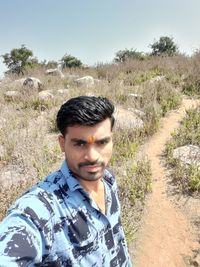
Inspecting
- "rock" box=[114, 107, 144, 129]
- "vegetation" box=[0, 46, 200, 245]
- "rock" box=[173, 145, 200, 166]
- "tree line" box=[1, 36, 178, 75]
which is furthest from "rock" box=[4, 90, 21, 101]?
"tree line" box=[1, 36, 178, 75]

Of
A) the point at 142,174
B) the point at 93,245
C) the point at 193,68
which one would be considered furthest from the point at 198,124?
the point at 93,245

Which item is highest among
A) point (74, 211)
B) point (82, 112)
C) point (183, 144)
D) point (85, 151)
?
point (82, 112)

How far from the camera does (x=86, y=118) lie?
1770 mm

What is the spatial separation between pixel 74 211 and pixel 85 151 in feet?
1.14

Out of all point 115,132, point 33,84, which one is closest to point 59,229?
point 115,132

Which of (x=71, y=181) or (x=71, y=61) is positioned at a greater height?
(x=71, y=181)

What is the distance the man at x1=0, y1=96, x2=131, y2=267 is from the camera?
1339 mm

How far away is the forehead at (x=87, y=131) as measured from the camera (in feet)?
5.93

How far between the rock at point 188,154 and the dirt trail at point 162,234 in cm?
41

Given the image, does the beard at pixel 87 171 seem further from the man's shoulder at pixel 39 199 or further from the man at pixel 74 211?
the man's shoulder at pixel 39 199

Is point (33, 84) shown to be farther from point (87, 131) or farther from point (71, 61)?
point (71, 61)

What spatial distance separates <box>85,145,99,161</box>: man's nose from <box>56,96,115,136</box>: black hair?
0.45 ft

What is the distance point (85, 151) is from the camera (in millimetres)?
1808

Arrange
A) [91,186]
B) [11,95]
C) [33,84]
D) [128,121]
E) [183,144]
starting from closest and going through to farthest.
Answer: [91,186] < [183,144] < [128,121] < [11,95] < [33,84]
